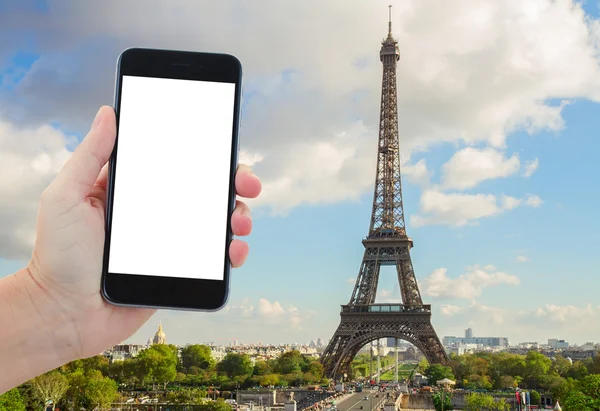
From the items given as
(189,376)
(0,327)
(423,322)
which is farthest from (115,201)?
(189,376)

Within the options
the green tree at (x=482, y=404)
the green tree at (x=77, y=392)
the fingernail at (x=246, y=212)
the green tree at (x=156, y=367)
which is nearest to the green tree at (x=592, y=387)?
the green tree at (x=482, y=404)

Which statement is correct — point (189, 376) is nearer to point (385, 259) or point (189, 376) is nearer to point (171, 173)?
point (385, 259)

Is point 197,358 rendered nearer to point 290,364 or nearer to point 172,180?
point 290,364

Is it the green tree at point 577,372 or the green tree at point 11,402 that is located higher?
→ the green tree at point 577,372

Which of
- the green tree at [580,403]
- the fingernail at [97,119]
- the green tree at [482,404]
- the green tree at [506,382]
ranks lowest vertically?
the green tree at [482,404]

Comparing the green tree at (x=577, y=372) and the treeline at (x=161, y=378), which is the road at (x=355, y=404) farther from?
the green tree at (x=577, y=372)
